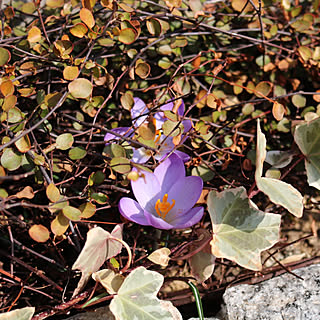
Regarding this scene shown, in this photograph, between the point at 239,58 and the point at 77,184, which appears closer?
the point at 77,184

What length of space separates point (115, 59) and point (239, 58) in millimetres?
363

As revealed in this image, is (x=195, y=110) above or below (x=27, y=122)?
below

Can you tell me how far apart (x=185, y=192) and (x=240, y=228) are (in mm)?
139

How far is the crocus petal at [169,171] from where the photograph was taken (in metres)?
0.93

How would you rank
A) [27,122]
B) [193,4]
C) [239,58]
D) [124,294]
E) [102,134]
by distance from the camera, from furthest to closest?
[239,58] < [193,4] < [102,134] < [27,122] < [124,294]

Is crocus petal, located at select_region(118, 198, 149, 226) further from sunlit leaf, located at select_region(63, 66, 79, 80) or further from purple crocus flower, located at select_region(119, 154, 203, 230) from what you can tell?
sunlit leaf, located at select_region(63, 66, 79, 80)

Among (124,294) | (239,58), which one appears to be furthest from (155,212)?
(239,58)

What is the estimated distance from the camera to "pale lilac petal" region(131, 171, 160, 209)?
2.95 ft

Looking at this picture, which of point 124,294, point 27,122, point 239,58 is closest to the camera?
point 124,294

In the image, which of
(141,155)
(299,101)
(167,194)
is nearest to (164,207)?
(167,194)

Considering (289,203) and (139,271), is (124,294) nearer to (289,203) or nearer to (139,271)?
(139,271)

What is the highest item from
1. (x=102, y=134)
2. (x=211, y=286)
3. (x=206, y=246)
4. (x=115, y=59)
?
(x=115, y=59)

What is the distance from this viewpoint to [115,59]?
111 centimetres

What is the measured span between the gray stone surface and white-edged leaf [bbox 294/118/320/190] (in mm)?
232
